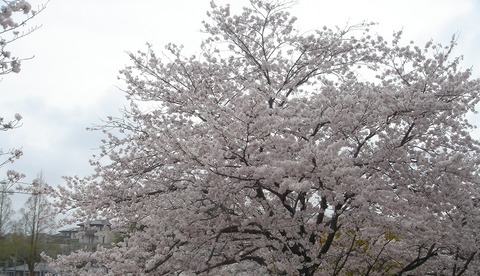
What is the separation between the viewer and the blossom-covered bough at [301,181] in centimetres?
685

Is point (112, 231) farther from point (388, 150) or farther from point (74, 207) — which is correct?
point (388, 150)

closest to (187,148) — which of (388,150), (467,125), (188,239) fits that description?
(188,239)

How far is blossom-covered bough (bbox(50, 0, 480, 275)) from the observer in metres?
6.85

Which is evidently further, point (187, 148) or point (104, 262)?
point (104, 262)

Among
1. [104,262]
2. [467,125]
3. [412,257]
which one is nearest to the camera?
[104,262]

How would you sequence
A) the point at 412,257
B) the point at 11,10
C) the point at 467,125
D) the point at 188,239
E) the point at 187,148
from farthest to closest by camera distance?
the point at 412,257
the point at 467,125
the point at 188,239
the point at 187,148
the point at 11,10

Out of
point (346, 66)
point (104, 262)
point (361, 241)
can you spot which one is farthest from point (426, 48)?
point (104, 262)

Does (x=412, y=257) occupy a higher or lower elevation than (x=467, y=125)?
lower

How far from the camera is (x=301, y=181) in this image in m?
6.61

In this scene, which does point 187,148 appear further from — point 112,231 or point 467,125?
point 467,125

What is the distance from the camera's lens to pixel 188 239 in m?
7.30

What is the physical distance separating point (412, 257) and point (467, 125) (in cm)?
263

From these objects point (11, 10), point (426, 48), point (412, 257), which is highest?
point (426, 48)

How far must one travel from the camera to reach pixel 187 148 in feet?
21.9
